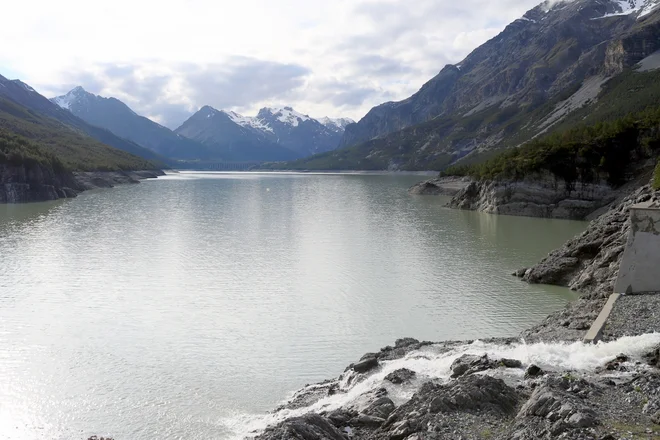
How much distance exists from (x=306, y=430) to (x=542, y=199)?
68.4 meters


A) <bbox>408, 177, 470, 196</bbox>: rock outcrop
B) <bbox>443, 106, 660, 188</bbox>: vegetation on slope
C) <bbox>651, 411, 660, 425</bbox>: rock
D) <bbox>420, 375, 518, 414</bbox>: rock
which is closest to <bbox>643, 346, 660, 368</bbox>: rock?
<bbox>651, 411, 660, 425</bbox>: rock

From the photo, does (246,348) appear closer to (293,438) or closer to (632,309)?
(293,438)

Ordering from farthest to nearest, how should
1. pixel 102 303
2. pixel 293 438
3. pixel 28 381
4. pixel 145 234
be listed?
pixel 145 234 < pixel 102 303 < pixel 28 381 < pixel 293 438

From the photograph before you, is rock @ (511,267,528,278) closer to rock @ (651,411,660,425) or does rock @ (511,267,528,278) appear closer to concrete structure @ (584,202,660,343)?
concrete structure @ (584,202,660,343)

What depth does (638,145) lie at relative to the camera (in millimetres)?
71875

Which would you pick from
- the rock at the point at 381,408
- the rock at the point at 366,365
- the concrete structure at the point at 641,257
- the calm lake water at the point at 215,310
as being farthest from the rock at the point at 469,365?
the concrete structure at the point at 641,257

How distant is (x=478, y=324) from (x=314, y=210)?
209 feet

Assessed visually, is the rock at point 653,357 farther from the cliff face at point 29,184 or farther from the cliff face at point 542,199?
the cliff face at point 29,184

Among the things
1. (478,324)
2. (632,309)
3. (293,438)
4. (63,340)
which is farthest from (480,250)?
(293,438)

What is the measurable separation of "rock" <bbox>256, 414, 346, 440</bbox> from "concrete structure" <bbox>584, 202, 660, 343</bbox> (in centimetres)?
1631

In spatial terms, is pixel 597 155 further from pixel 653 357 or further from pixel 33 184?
pixel 33 184

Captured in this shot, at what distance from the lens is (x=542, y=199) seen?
74.8 metres

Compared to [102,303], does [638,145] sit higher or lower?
higher

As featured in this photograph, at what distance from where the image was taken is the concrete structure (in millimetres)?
25062
